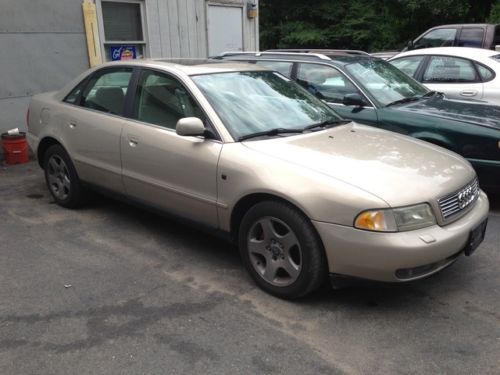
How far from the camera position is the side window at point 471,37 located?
11.9 m

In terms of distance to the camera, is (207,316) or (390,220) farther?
(207,316)

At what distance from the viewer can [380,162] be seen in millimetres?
3486

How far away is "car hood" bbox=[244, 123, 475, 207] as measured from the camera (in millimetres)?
3166

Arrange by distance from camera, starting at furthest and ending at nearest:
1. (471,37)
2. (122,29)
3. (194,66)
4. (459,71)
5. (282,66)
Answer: (471,37)
(122,29)
(459,71)
(282,66)
(194,66)

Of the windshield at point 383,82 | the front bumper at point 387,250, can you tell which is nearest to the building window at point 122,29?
the windshield at point 383,82

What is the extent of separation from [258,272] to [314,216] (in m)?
0.70

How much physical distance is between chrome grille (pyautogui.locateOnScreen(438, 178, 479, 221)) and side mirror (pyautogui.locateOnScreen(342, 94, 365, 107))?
2215 millimetres

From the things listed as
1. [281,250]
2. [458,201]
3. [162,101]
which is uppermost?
[162,101]

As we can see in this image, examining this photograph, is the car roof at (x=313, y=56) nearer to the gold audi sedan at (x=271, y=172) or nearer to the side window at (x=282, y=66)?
the side window at (x=282, y=66)

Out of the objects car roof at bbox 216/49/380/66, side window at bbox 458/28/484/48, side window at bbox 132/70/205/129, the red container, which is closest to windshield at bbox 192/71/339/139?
side window at bbox 132/70/205/129

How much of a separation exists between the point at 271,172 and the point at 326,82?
10.1ft

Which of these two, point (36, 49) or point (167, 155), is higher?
point (36, 49)

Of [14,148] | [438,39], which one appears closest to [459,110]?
[14,148]

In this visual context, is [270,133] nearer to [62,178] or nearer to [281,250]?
[281,250]
